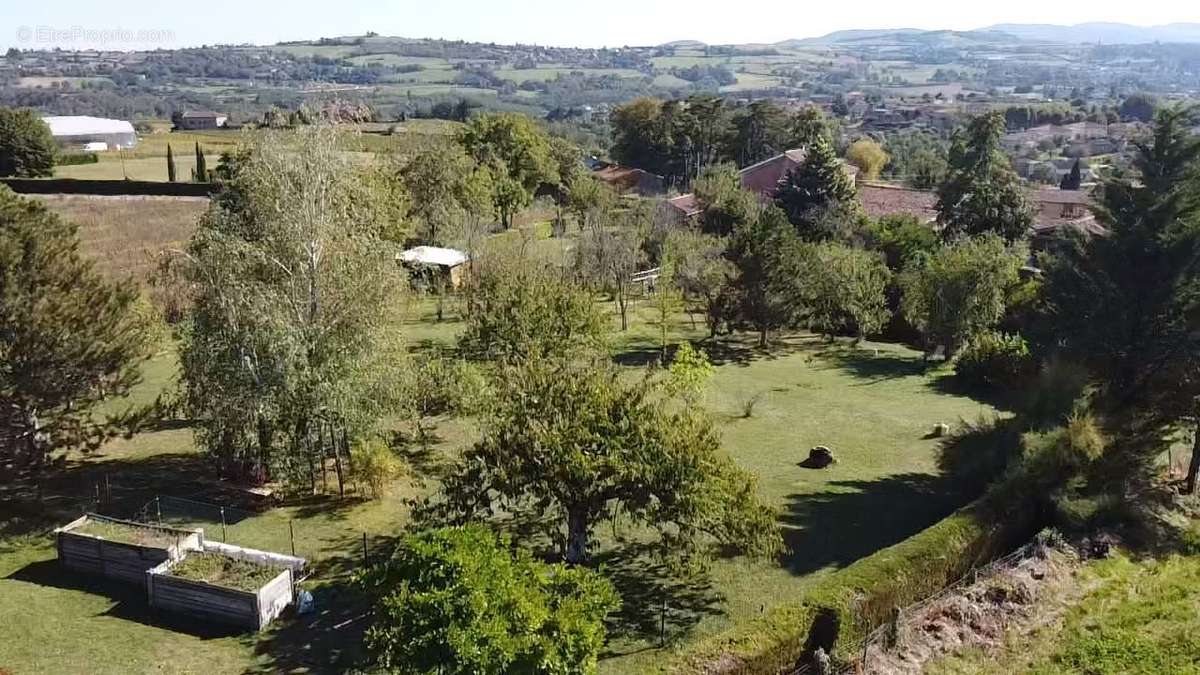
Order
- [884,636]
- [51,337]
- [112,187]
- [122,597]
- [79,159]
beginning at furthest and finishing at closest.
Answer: [79,159]
[112,187]
[51,337]
[122,597]
[884,636]

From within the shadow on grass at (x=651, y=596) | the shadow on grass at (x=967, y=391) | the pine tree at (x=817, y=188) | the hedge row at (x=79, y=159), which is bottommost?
the shadow on grass at (x=967, y=391)

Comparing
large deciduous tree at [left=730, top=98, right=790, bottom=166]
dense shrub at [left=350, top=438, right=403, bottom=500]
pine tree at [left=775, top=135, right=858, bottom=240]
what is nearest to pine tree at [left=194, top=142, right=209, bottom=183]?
pine tree at [left=775, top=135, right=858, bottom=240]

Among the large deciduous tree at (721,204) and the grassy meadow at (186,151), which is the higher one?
the grassy meadow at (186,151)

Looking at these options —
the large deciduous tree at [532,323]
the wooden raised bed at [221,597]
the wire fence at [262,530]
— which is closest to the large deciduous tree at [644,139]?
the large deciduous tree at [532,323]

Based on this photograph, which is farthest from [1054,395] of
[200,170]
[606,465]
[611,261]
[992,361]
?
[200,170]

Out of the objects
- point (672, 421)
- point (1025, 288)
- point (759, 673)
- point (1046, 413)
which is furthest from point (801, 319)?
point (759, 673)

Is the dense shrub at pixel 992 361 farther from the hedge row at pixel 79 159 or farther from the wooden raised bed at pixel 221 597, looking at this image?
the hedge row at pixel 79 159

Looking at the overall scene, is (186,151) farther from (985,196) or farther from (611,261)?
(985,196)

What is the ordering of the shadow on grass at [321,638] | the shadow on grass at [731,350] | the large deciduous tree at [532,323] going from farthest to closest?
the shadow on grass at [731,350] < the large deciduous tree at [532,323] < the shadow on grass at [321,638]
